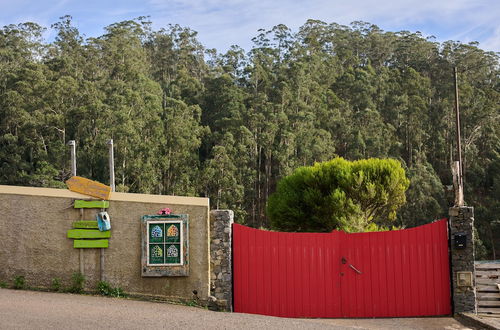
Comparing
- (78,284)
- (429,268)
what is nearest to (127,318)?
(78,284)

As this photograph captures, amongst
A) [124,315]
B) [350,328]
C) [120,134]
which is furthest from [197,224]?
[120,134]

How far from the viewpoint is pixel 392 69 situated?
76.4 m

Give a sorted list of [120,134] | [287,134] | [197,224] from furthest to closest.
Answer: [287,134], [120,134], [197,224]

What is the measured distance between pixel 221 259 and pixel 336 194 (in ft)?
45.4

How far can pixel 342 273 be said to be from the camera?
12930 millimetres

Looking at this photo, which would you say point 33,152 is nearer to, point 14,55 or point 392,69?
point 14,55

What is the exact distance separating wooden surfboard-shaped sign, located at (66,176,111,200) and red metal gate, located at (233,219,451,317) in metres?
2.42

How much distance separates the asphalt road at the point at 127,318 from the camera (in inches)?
387

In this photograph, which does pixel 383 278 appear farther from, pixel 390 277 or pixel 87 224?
pixel 87 224

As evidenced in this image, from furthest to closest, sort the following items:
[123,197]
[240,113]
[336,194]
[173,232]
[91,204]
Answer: [240,113], [336,194], [123,197], [91,204], [173,232]

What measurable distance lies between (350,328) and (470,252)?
305 centimetres

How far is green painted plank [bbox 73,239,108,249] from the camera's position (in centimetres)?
1270

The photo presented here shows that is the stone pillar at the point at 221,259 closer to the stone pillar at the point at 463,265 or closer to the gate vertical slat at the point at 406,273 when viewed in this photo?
the gate vertical slat at the point at 406,273

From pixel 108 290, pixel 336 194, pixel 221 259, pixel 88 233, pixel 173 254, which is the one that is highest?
pixel 336 194
